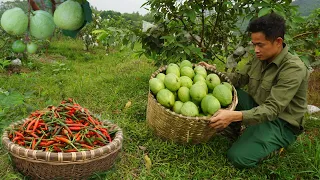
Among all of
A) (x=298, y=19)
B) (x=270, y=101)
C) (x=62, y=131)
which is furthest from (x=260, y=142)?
(x=62, y=131)

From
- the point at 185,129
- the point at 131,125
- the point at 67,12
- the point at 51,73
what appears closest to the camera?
the point at 67,12

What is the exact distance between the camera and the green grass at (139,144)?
2.64 metres

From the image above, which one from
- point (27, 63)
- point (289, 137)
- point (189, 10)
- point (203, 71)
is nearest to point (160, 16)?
point (189, 10)

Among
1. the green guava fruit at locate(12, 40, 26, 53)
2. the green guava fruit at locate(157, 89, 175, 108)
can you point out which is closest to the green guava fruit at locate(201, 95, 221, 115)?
the green guava fruit at locate(157, 89, 175, 108)

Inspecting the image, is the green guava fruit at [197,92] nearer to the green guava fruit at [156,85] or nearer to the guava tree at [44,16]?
the green guava fruit at [156,85]

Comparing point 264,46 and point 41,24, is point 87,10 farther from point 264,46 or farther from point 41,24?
point 264,46

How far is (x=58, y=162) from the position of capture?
2.18 metres

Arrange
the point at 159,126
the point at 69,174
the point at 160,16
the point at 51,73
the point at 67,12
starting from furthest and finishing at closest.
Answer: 1. the point at 51,73
2. the point at 160,16
3. the point at 159,126
4. the point at 69,174
5. the point at 67,12

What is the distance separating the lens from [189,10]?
11.5 ft

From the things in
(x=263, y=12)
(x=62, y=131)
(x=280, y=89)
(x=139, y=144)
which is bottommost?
(x=139, y=144)

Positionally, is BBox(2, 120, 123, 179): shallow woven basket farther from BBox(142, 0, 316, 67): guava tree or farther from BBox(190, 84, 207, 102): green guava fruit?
BBox(142, 0, 316, 67): guava tree

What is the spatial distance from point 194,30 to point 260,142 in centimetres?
209

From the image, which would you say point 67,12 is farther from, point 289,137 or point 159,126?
point 289,137

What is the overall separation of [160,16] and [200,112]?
5.51 feet
